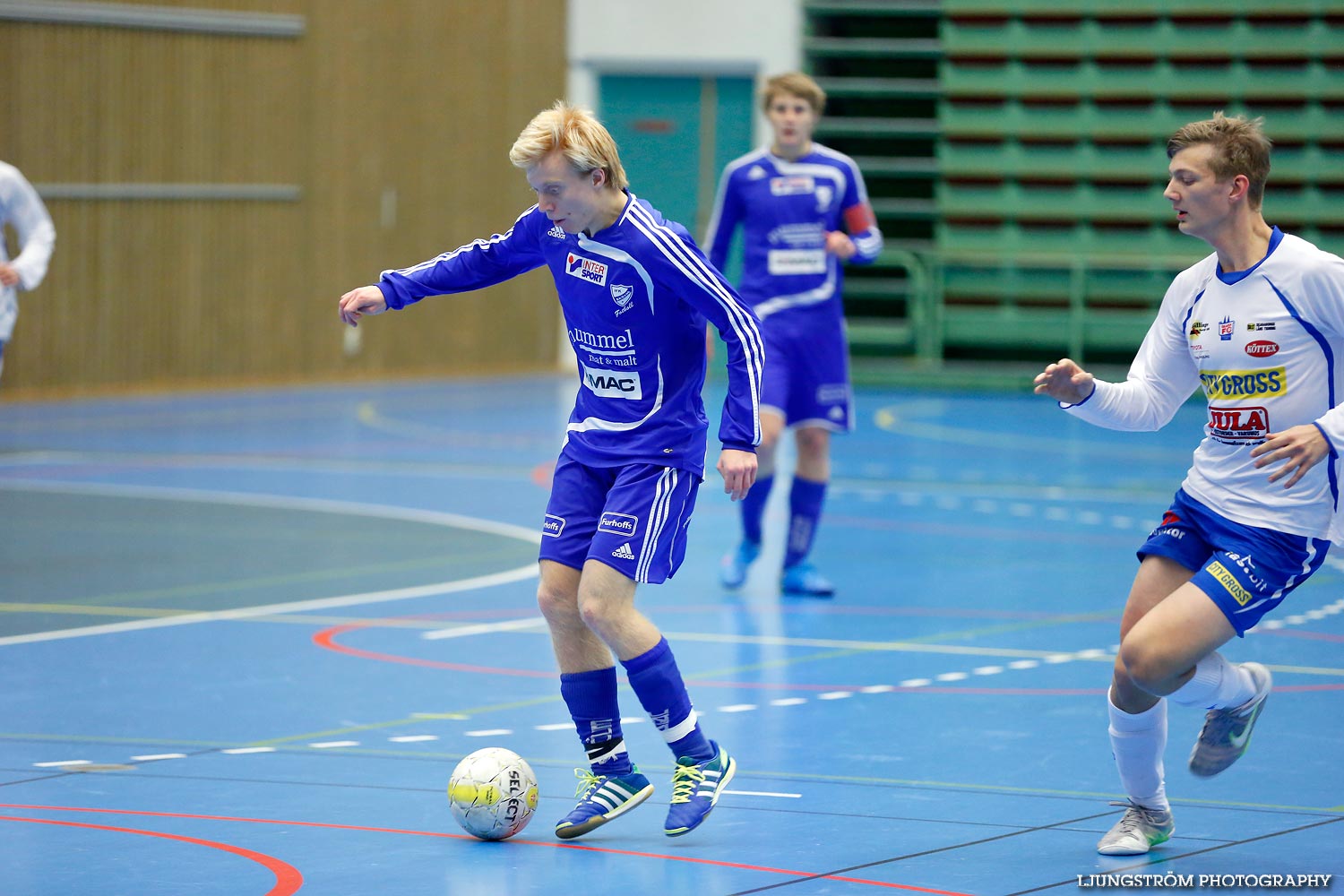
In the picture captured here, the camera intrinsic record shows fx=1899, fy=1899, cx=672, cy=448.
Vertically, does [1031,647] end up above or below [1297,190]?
below

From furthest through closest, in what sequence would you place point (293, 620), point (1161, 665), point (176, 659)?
point (293, 620), point (176, 659), point (1161, 665)

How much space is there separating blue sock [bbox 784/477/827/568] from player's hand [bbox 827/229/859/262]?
3.40ft

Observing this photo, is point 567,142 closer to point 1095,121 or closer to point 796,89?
point 796,89

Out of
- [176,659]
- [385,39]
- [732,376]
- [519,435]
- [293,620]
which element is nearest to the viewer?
[732,376]

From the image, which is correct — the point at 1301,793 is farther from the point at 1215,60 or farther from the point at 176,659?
the point at 1215,60

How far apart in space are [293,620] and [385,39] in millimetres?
13488

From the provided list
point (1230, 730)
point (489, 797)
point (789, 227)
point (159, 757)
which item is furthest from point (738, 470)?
point (789, 227)

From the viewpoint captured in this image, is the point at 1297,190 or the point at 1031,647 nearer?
the point at 1031,647

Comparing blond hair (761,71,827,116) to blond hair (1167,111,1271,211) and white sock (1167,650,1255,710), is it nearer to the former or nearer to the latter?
blond hair (1167,111,1271,211)

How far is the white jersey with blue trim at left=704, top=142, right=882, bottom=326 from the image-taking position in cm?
876

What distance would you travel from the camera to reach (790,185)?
8.86 m

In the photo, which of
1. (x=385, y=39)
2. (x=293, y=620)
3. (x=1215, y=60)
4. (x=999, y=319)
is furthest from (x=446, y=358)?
(x=293, y=620)

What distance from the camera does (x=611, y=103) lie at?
21.8 metres

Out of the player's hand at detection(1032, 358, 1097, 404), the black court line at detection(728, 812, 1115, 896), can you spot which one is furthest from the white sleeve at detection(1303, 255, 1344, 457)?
the black court line at detection(728, 812, 1115, 896)
